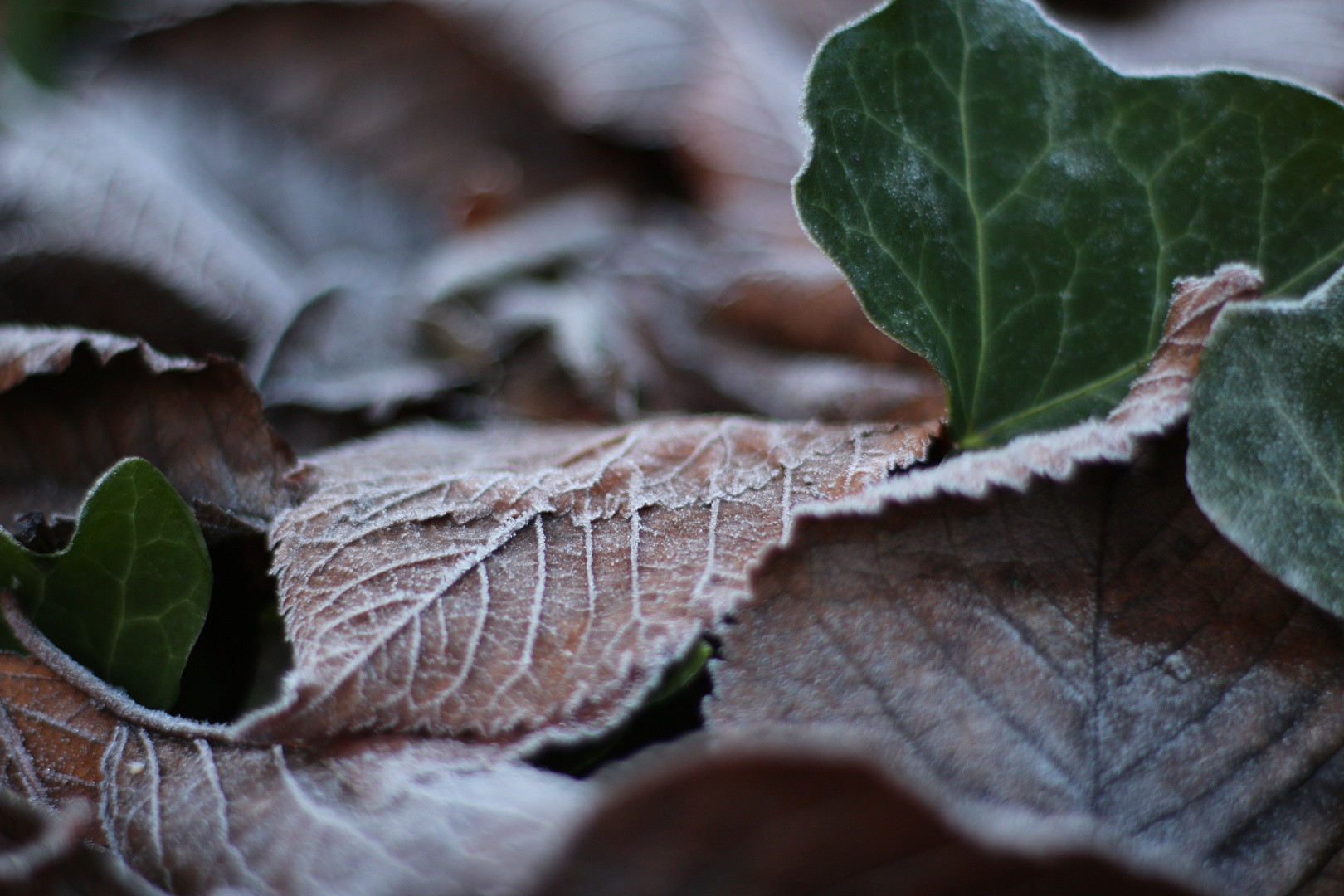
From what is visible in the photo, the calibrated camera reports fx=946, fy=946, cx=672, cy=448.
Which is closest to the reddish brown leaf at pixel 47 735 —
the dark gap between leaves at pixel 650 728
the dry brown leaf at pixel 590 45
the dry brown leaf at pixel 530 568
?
the dry brown leaf at pixel 530 568

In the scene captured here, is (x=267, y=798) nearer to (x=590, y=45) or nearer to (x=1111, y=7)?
(x=590, y=45)

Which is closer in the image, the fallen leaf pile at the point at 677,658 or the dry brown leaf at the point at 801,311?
the fallen leaf pile at the point at 677,658

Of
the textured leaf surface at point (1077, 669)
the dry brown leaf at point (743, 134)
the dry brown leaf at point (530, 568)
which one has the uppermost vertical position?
the dry brown leaf at point (743, 134)

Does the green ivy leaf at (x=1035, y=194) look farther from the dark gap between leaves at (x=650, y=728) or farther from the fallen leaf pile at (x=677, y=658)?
the dark gap between leaves at (x=650, y=728)

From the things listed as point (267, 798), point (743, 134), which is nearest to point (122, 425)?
point (267, 798)

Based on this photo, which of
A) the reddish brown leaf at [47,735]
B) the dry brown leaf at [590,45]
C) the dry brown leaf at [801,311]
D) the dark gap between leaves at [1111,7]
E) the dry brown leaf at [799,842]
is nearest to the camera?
the dry brown leaf at [799,842]

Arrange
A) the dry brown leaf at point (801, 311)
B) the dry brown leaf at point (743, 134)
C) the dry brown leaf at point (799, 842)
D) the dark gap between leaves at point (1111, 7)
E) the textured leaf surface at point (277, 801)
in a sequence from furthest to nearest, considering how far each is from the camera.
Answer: the dark gap between leaves at point (1111, 7)
the dry brown leaf at point (743, 134)
the dry brown leaf at point (801, 311)
the textured leaf surface at point (277, 801)
the dry brown leaf at point (799, 842)

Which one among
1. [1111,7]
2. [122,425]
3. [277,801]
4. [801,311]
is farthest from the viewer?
[1111,7]

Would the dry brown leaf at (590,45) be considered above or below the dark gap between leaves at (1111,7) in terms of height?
below
